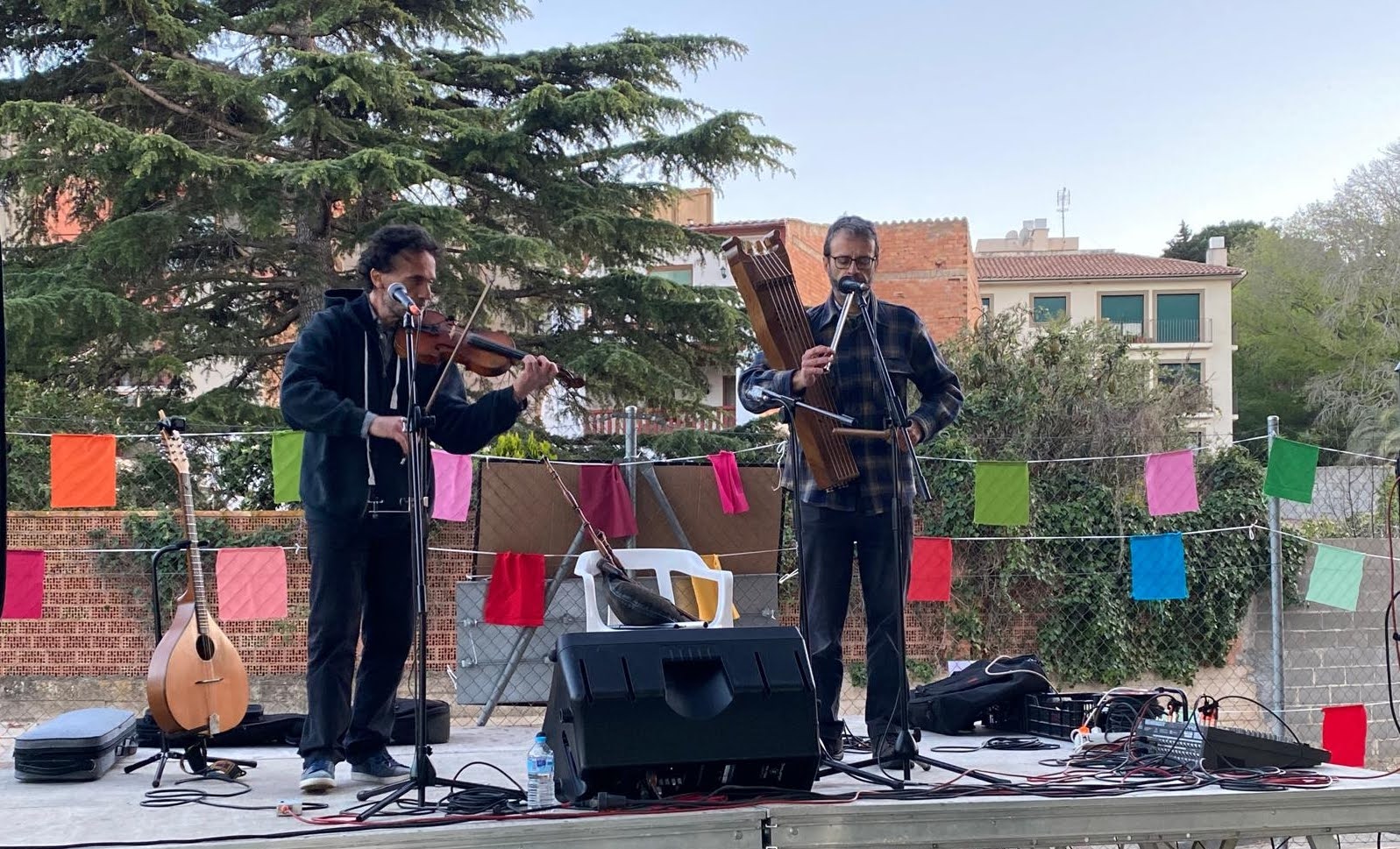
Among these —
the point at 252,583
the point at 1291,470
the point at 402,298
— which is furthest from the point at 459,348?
the point at 1291,470

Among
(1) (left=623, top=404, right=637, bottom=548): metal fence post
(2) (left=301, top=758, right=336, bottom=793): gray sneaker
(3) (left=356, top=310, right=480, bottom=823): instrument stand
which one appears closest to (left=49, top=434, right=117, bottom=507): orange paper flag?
(1) (left=623, top=404, right=637, bottom=548): metal fence post

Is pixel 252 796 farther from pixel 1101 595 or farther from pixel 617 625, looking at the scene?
pixel 1101 595

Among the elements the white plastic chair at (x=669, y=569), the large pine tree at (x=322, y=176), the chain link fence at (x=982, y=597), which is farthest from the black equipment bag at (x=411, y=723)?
the large pine tree at (x=322, y=176)

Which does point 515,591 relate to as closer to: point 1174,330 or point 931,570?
point 931,570

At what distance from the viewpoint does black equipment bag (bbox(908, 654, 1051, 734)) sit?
4.62 meters

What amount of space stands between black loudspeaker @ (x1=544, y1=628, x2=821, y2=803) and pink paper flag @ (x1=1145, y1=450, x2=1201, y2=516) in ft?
13.4

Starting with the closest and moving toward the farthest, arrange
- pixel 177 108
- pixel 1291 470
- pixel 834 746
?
1. pixel 834 746
2. pixel 1291 470
3. pixel 177 108

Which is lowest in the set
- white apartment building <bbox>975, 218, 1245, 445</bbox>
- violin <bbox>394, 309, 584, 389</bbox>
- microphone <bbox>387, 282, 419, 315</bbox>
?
violin <bbox>394, 309, 584, 389</bbox>

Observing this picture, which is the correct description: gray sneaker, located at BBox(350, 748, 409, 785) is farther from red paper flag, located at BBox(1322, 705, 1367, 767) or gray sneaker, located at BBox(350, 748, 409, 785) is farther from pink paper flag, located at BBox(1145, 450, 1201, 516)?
pink paper flag, located at BBox(1145, 450, 1201, 516)

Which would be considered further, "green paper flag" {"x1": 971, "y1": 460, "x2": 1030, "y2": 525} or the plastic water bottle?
"green paper flag" {"x1": 971, "y1": 460, "x2": 1030, "y2": 525}

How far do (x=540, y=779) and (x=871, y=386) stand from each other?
1.64 metres

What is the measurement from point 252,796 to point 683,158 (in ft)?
36.7

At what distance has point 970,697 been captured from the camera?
15.2 feet

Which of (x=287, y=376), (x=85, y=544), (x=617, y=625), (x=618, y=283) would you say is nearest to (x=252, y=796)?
(x=287, y=376)
